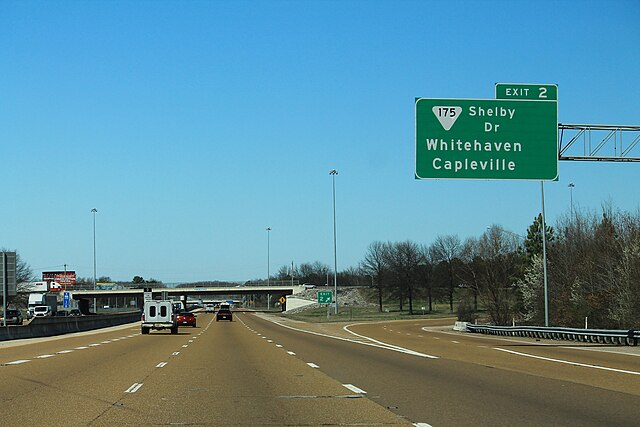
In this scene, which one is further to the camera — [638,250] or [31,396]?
[638,250]

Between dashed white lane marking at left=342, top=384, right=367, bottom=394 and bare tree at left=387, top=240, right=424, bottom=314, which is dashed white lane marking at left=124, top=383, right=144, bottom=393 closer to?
dashed white lane marking at left=342, top=384, right=367, bottom=394

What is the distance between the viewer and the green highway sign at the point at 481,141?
3141 centimetres

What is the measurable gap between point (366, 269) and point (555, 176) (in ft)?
351

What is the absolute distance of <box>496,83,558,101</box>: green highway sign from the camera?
3306 centimetres

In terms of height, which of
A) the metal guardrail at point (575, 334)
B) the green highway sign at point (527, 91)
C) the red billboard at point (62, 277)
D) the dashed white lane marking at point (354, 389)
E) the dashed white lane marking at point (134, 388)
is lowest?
the metal guardrail at point (575, 334)

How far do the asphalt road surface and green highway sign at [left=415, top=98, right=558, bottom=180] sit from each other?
7.86 m

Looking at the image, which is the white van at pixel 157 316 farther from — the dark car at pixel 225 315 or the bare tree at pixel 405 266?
the bare tree at pixel 405 266

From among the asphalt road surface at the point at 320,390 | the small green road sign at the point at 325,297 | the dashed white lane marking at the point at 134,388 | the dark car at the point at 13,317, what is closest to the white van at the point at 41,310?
the dark car at the point at 13,317

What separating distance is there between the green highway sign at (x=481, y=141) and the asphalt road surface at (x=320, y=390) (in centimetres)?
786

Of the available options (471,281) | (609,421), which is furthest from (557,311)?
(609,421)

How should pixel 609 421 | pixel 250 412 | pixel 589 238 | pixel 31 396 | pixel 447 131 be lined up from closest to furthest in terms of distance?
pixel 609 421
pixel 250 412
pixel 31 396
pixel 447 131
pixel 589 238

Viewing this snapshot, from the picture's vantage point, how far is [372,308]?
144m

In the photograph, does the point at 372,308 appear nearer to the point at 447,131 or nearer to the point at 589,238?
the point at 589,238

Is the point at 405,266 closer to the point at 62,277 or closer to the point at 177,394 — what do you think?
the point at 62,277
